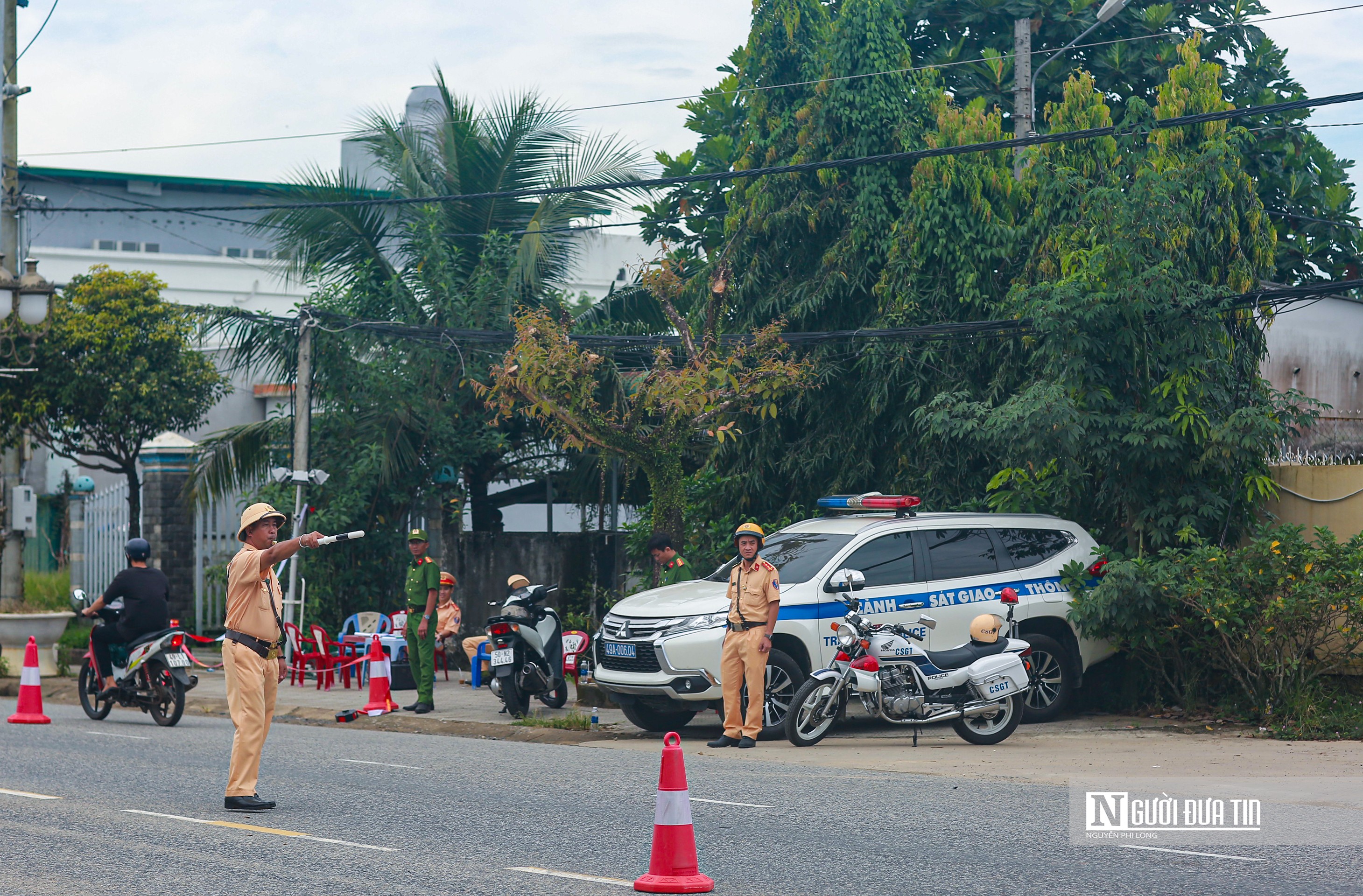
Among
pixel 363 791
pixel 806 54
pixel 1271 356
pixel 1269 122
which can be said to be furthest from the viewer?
pixel 1269 122

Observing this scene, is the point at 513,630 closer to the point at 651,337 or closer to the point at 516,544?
the point at 651,337

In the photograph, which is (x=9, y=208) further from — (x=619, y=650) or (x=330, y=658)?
(x=619, y=650)

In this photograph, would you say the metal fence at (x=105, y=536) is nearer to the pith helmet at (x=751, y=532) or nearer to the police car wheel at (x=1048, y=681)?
the pith helmet at (x=751, y=532)

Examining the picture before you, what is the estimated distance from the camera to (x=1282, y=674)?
13008mm

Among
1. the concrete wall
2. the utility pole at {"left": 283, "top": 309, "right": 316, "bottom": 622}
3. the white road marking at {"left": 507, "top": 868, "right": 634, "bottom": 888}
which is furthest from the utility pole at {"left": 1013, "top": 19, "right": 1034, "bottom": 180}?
the white road marking at {"left": 507, "top": 868, "right": 634, "bottom": 888}

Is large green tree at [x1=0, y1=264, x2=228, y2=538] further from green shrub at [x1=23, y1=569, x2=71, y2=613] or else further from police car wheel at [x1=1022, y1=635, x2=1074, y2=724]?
police car wheel at [x1=1022, y1=635, x2=1074, y2=724]

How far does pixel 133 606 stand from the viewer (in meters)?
14.0

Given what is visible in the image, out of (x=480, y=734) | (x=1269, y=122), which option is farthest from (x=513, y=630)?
(x=1269, y=122)

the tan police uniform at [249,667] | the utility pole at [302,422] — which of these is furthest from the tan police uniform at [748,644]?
the utility pole at [302,422]

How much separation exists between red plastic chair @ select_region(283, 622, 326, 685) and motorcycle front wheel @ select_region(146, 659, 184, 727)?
3.29 m

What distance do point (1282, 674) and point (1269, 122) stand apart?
46.9ft

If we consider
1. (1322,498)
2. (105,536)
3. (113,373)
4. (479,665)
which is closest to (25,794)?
(479,665)

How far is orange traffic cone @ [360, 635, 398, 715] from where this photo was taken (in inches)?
592

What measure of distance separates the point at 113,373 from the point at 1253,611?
15.9 meters
